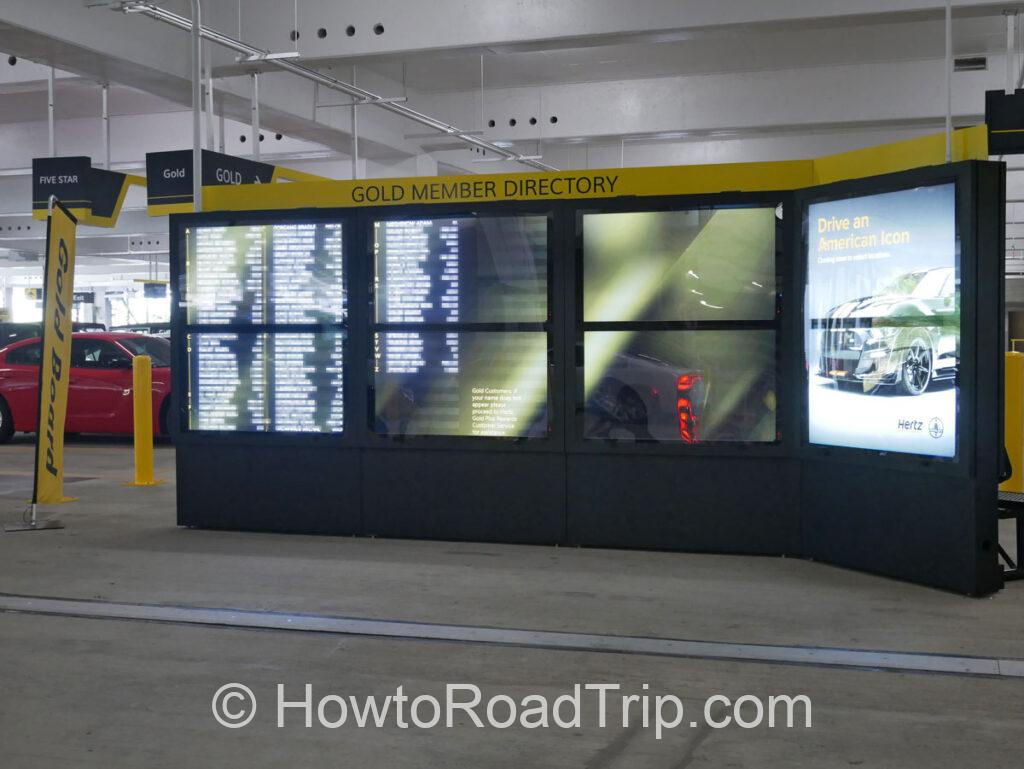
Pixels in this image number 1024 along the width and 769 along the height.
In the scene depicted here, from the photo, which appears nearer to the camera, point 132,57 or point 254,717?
point 254,717

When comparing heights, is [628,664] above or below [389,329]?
below

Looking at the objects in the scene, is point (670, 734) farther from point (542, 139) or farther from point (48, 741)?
point (542, 139)

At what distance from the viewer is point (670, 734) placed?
161 inches

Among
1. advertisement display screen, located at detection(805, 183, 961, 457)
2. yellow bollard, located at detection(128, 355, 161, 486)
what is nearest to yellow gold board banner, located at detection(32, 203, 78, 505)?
yellow bollard, located at detection(128, 355, 161, 486)

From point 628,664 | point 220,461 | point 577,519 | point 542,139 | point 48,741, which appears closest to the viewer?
point 48,741

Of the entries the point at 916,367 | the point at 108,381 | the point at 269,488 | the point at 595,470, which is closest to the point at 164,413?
the point at 108,381

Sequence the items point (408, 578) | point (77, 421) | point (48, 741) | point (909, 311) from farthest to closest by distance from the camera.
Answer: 1. point (77, 421)
2. point (408, 578)
3. point (909, 311)
4. point (48, 741)

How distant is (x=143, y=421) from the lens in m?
11.0

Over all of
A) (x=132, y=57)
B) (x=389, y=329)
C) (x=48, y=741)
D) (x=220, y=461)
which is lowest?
(x=48, y=741)

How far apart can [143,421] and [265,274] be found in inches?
138

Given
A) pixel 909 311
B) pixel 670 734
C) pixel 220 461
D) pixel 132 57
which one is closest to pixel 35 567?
pixel 220 461

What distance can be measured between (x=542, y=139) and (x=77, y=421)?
8673mm

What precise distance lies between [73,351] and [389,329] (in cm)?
857

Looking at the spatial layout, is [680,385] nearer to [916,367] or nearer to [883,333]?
[883,333]
